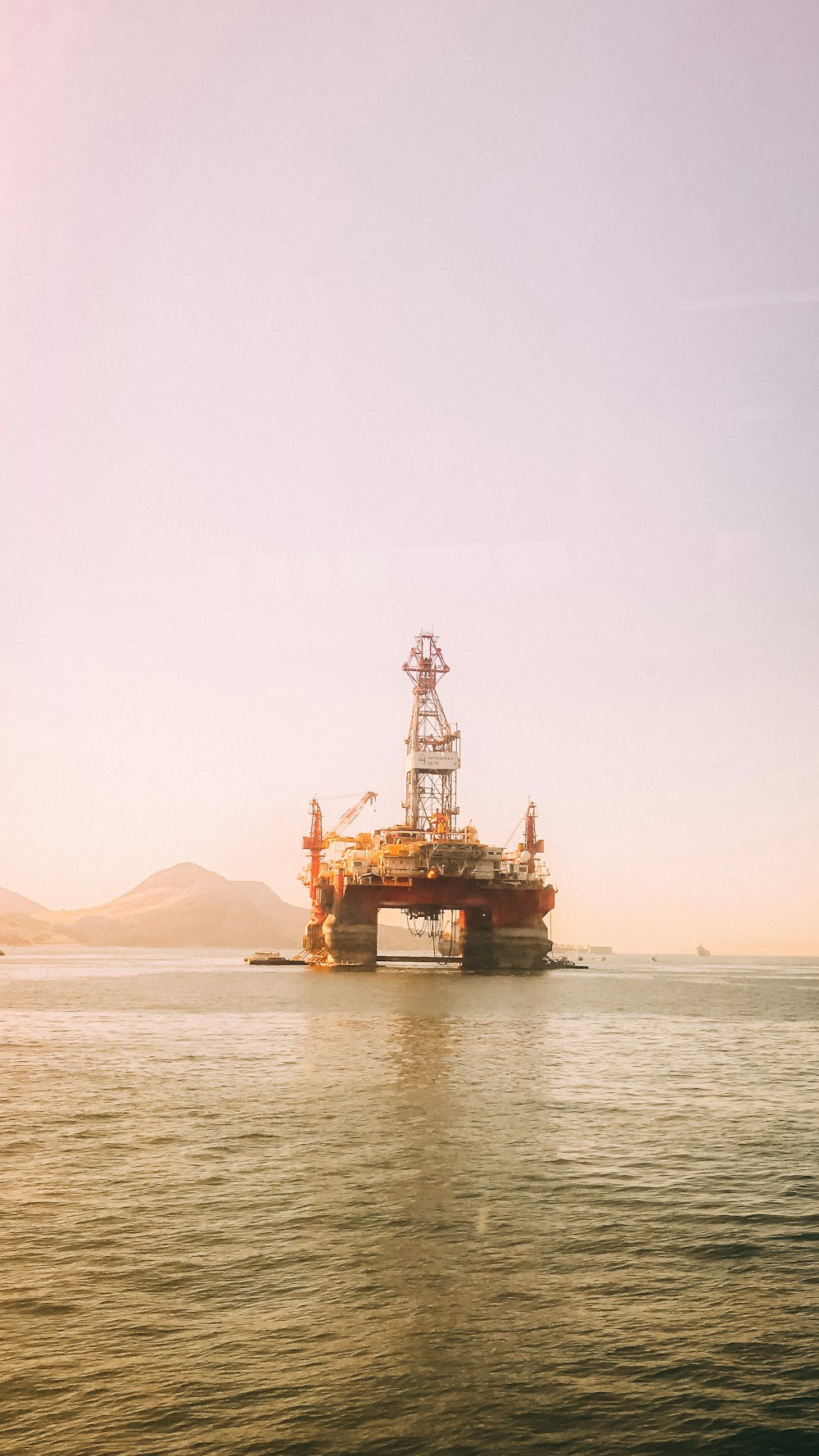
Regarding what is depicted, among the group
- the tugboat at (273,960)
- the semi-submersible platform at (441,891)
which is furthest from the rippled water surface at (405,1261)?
the tugboat at (273,960)

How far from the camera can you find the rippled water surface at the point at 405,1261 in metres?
11.4

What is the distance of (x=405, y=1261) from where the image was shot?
16578mm

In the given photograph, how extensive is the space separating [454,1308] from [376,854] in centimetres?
10015

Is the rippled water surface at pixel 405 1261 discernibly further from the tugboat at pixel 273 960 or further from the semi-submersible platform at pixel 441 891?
the tugboat at pixel 273 960

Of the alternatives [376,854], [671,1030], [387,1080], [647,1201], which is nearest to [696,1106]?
[387,1080]

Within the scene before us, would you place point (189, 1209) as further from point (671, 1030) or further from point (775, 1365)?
point (671, 1030)

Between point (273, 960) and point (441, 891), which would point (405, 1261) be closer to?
point (441, 891)

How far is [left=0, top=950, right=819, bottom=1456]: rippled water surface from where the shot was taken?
1145 centimetres

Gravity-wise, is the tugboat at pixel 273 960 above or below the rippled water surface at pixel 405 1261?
below

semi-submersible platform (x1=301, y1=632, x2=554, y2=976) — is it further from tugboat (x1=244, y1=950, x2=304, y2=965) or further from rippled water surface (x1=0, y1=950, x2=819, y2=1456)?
rippled water surface (x1=0, y1=950, x2=819, y2=1456)

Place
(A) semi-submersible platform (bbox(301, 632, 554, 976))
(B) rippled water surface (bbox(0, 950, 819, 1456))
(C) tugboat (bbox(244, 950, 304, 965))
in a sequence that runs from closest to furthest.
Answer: (B) rippled water surface (bbox(0, 950, 819, 1456)) → (A) semi-submersible platform (bbox(301, 632, 554, 976)) → (C) tugboat (bbox(244, 950, 304, 965))

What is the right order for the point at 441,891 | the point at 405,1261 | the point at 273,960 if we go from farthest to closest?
the point at 273,960 < the point at 441,891 < the point at 405,1261

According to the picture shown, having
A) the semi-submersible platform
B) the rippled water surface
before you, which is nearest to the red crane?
the semi-submersible platform

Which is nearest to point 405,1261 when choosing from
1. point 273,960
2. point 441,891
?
point 441,891
